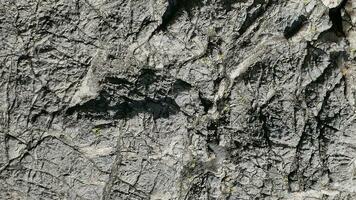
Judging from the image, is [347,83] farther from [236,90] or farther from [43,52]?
[43,52]

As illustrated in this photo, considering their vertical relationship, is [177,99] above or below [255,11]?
below

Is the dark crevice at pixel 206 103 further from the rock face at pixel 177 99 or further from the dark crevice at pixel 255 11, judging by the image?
the dark crevice at pixel 255 11

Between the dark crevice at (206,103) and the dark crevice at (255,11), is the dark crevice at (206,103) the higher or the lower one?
the lower one

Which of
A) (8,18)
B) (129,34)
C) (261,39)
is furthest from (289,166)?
(8,18)

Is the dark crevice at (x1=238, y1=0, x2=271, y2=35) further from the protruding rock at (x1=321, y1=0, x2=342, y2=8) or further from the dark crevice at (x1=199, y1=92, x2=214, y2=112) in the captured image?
the dark crevice at (x1=199, y1=92, x2=214, y2=112)

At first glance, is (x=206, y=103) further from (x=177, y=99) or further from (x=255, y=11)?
(x=255, y=11)

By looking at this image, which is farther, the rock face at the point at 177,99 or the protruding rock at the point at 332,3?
the protruding rock at the point at 332,3

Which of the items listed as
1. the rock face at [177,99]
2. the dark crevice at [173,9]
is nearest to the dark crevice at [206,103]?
the rock face at [177,99]

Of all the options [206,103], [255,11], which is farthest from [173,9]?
[206,103]

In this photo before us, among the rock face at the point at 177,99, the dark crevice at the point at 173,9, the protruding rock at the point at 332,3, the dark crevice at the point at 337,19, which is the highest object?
the protruding rock at the point at 332,3
